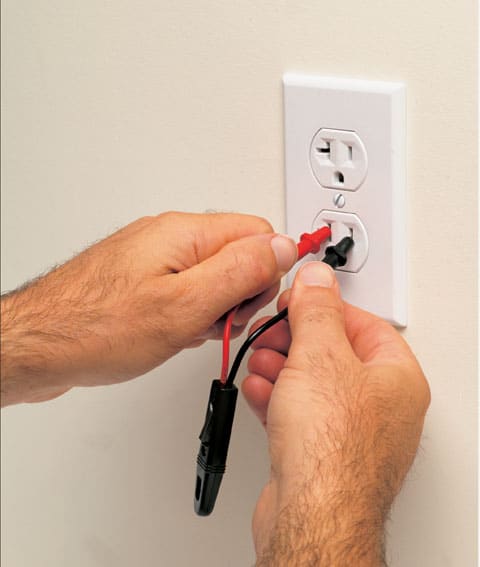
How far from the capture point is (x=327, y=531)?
63 centimetres

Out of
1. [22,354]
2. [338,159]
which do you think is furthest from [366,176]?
[22,354]

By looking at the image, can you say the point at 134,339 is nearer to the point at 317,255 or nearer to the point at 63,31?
the point at 317,255

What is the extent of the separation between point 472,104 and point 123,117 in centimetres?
33

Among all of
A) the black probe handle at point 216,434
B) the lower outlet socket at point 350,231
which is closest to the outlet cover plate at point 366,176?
the lower outlet socket at point 350,231

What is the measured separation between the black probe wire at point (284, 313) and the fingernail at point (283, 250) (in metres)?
0.03

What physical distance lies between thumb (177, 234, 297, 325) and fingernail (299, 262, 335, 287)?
16mm

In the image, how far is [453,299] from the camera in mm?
685

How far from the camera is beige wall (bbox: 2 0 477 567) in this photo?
2.20 feet

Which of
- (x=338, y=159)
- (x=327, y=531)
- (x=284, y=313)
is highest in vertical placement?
(x=338, y=159)

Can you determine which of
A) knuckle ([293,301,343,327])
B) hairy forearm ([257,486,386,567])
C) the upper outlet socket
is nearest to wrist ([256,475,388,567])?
hairy forearm ([257,486,386,567])

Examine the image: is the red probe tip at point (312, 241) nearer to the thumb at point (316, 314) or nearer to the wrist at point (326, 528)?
the thumb at point (316, 314)

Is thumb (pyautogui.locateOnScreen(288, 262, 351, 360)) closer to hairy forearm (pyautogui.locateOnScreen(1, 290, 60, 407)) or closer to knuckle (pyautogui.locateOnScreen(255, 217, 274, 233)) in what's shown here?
knuckle (pyautogui.locateOnScreen(255, 217, 274, 233))

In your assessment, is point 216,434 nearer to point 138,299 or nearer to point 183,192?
point 138,299

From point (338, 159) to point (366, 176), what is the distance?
0.09ft
